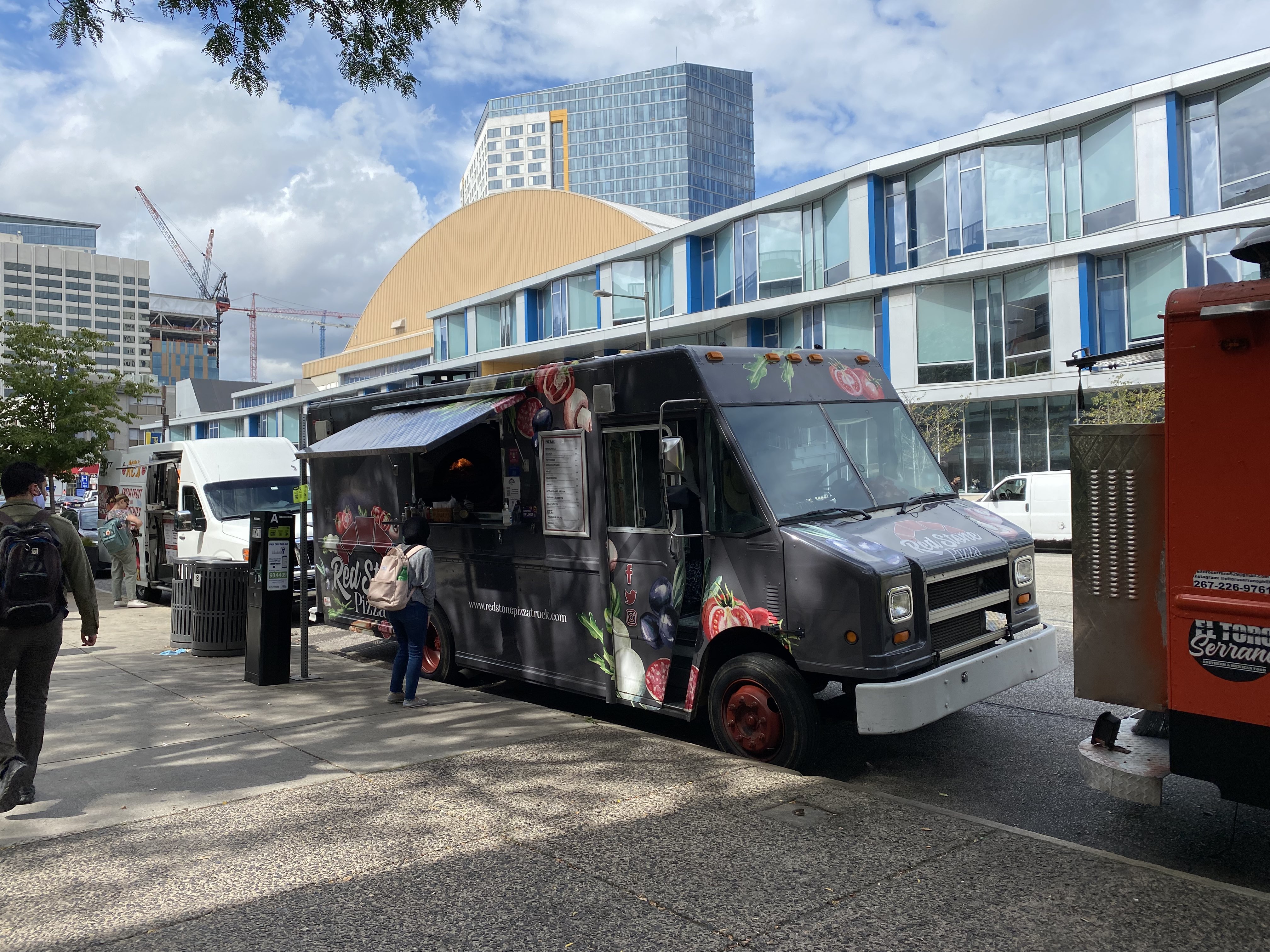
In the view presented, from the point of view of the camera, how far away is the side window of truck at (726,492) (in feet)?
19.9

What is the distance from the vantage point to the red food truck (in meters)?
3.98

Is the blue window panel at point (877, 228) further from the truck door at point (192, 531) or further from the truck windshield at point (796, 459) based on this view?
the truck windshield at point (796, 459)

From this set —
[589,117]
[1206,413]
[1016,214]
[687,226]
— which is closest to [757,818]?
[1206,413]

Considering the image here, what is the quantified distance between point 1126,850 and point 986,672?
4.34 feet

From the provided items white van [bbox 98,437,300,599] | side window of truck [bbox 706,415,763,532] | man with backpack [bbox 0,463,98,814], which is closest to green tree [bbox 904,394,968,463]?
white van [bbox 98,437,300,599]

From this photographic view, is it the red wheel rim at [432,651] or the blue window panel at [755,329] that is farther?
the blue window panel at [755,329]

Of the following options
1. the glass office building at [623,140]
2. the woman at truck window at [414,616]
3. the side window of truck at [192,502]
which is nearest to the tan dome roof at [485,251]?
the side window of truck at [192,502]

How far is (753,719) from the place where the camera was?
6004 mm

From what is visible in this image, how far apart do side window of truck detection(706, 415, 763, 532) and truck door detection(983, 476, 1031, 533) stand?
57.4ft

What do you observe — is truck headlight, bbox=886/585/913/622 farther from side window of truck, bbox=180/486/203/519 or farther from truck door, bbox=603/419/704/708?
side window of truck, bbox=180/486/203/519

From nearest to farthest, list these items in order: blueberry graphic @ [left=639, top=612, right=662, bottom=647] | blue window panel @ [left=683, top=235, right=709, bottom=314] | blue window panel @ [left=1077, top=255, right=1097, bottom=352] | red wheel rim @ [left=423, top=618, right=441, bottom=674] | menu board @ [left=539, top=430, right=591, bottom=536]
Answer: blueberry graphic @ [left=639, top=612, right=662, bottom=647] → menu board @ [left=539, top=430, right=591, bottom=536] → red wheel rim @ [left=423, top=618, right=441, bottom=674] → blue window panel @ [left=1077, top=255, right=1097, bottom=352] → blue window panel @ [left=683, top=235, right=709, bottom=314]

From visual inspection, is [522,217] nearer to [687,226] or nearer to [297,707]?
[687,226]

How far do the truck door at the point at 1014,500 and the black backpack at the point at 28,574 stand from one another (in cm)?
2009

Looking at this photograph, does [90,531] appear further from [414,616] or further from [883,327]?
[883,327]
